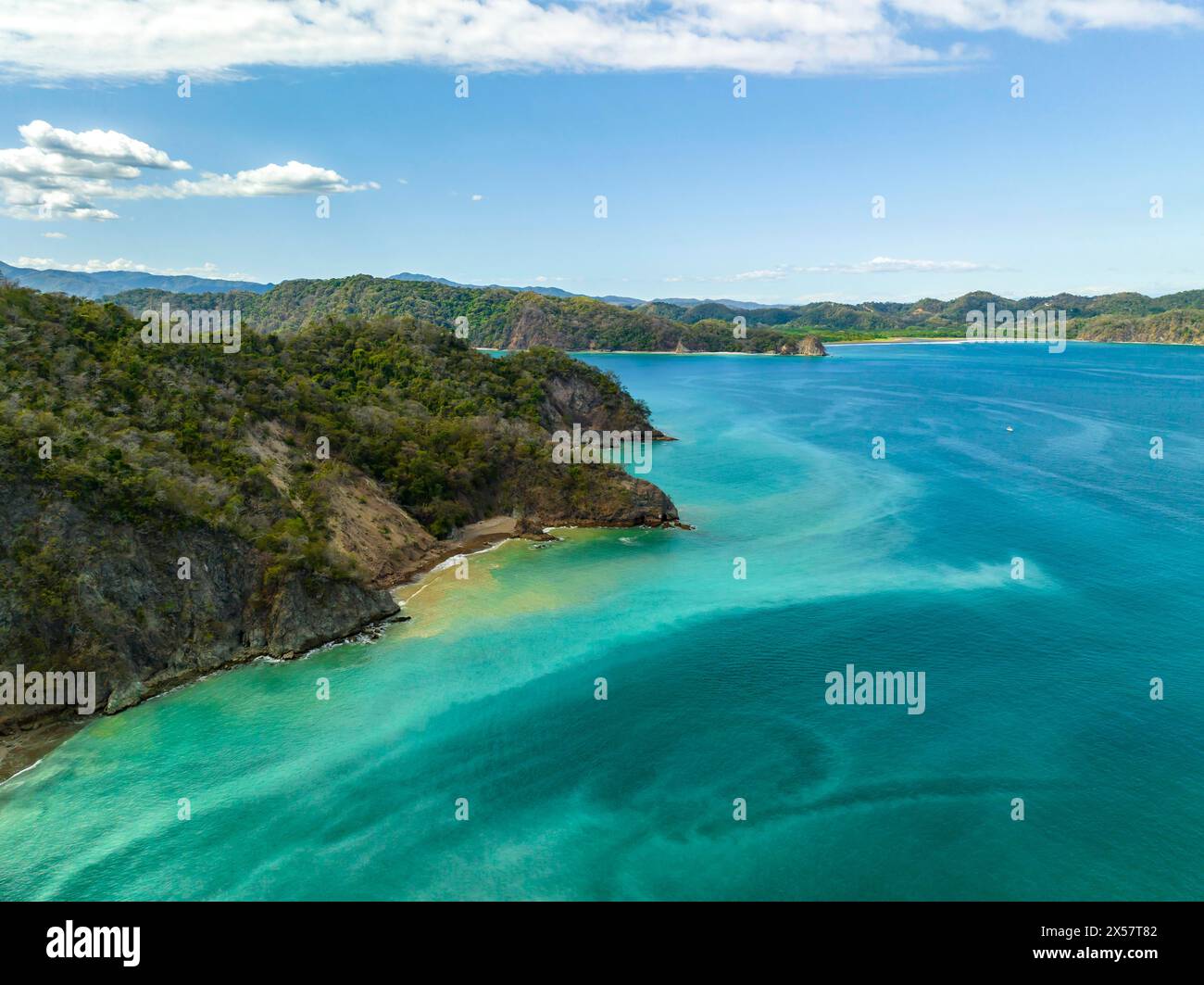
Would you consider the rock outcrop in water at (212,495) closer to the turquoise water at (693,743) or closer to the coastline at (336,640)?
the coastline at (336,640)

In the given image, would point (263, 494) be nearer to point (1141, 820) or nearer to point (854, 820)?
point (854, 820)

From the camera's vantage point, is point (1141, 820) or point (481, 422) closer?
point (1141, 820)

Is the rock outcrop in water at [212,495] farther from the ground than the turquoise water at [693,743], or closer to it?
farther from the ground

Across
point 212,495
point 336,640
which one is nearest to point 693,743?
point 336,640

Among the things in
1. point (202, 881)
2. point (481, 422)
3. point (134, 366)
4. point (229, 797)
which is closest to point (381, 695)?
point (229, 797)

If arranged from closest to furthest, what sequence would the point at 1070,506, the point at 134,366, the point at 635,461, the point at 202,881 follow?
the point at 202,881, the point at 134,366, the point at 1070,506, the point at 635,461

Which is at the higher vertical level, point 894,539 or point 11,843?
point 894,539

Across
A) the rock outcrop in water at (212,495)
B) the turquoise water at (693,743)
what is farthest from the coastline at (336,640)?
the turquoise water at (693,743)
